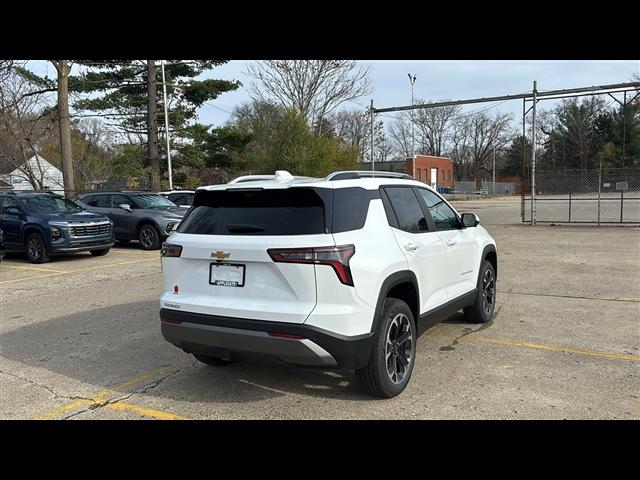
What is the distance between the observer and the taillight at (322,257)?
3457 millimetres

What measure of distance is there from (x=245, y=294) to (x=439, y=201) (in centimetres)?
262

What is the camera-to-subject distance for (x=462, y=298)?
17.6 feet

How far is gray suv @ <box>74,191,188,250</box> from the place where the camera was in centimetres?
1442

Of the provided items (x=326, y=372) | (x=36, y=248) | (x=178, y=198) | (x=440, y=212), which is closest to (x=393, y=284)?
(x=326, y=372)

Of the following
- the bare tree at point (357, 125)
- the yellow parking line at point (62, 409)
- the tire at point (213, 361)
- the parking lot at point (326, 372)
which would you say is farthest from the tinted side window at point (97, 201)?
the bare tree at point (357, 125)

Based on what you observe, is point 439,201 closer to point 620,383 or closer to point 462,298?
point 462,298

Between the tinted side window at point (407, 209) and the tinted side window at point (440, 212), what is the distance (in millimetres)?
272

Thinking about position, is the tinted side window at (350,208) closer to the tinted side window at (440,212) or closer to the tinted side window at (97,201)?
the tinted side window at (440,212)

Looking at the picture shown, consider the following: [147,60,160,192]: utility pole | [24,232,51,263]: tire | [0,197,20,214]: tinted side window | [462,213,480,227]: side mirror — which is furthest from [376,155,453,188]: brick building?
[462,213,480,227]: side mirror

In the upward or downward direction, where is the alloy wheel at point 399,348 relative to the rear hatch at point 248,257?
downward

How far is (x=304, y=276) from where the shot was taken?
3.47 meters

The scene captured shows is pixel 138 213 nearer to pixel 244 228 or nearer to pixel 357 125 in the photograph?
pixel 244 228

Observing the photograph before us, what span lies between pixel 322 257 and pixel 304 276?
18cm

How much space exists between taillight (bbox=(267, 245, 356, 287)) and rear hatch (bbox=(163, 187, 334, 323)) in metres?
0.03
